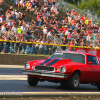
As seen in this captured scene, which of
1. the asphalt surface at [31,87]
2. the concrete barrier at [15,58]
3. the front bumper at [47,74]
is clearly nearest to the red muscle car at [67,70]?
the front bumper at [47,74]

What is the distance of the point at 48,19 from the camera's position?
2783 centimetres

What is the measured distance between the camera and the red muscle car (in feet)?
31.8

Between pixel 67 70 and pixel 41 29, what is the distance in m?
15.2

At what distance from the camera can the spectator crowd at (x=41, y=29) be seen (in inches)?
824

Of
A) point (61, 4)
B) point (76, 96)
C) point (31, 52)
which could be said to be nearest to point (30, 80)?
point (76, 96)

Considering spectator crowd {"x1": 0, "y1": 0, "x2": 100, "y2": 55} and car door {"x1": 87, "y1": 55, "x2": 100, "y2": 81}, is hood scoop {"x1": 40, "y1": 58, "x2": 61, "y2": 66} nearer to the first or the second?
car door {"x1": 87, "y1": 55, "x2": 100, "y2": 81}

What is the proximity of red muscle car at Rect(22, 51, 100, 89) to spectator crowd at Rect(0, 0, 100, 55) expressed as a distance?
1028 cm

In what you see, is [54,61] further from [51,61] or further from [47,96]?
[47,96]

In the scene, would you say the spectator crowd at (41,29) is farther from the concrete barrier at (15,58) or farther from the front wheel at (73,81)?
the front wheel at (73,81)

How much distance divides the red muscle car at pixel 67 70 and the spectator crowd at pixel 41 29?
33.7 feet

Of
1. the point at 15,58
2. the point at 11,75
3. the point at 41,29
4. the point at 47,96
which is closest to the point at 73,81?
the point at 47,96

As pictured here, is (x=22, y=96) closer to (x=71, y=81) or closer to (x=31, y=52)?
(x=71, y=81)

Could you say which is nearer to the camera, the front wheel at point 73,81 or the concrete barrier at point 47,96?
the concrete barrier at point 47,96

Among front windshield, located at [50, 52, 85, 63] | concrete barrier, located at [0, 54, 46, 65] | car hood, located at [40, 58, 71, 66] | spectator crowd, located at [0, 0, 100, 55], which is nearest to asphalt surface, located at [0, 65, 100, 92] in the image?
car hood, located at [40, 58, 71, 66]
